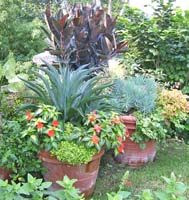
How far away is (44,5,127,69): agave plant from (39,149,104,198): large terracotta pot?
1488 mm

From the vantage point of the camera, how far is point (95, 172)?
2.80 m

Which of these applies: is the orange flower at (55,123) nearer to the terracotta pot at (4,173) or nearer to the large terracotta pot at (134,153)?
the terracotta pot at (4,173)

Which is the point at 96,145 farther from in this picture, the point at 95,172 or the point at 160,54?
the point at 160,54

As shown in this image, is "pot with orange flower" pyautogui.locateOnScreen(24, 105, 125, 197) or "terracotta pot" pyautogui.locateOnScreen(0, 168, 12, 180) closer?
"pot with orange flower" pyautogui.locateOnScreen(24, 105, 125, 197)

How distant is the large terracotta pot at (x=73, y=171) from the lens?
266 centimetres

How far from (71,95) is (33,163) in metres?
0.63

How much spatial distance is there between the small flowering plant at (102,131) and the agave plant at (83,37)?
4.14 feet

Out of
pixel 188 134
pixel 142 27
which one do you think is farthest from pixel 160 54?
pixel 188 134

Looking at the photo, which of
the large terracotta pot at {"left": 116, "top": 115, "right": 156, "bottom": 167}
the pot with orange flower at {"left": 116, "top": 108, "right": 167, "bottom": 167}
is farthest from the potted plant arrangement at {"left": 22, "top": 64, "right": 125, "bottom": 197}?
the large terracotta pot at {"left": 116, "top": 115, "right": 156, "bottom": 167}

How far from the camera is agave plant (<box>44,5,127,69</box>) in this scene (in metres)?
3.79

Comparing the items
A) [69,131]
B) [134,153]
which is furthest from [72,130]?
[134,153]

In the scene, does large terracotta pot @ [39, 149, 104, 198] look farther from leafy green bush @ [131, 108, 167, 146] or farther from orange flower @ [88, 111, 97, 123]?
leafy green bush @ [131, 108, 167, 146]

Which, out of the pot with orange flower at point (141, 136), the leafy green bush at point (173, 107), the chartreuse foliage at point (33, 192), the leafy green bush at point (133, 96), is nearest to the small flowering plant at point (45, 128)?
the pot with orange flower at point (141, 136)

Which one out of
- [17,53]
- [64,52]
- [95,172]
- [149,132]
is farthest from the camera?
[17,53]
